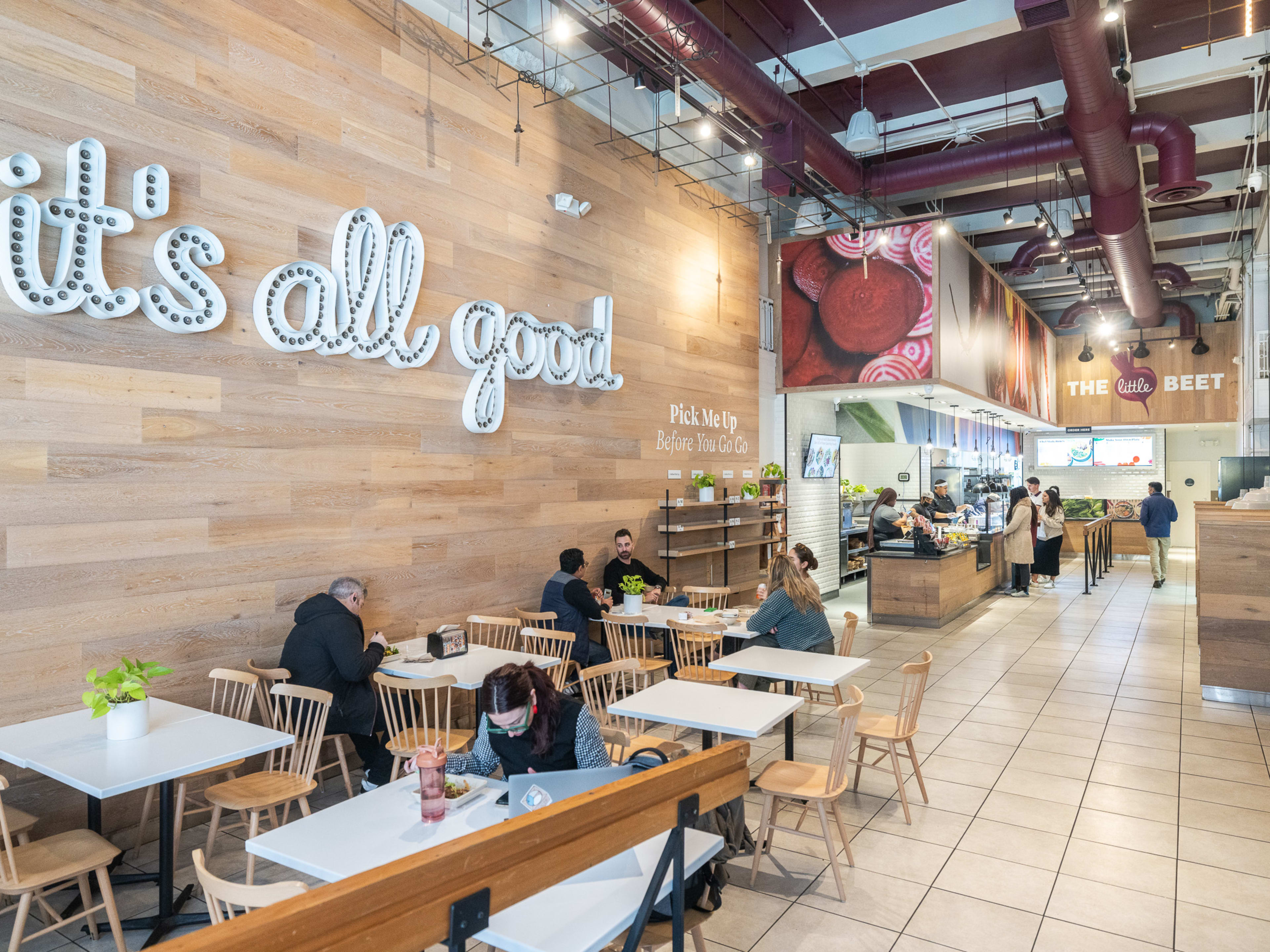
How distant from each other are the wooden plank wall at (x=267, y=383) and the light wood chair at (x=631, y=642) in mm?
755

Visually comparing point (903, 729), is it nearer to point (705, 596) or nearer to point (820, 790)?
point (820, 790)

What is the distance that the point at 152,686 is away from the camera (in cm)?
384

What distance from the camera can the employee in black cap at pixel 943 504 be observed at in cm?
1141

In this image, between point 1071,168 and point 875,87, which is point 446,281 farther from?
point 1071,168

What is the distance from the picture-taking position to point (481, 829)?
157 centimetres

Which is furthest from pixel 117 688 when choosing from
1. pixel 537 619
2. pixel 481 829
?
pixel 537 619

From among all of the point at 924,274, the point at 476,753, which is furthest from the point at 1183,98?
the point at 476,753

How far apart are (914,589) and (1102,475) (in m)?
10.5

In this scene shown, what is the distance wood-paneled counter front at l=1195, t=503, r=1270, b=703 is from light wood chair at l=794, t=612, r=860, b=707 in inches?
103

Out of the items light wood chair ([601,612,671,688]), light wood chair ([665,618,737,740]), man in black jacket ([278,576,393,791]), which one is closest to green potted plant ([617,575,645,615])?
light wood chair ([601,612,671,688])

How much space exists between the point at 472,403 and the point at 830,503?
6675mm

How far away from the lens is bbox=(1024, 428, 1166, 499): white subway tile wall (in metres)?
16.4

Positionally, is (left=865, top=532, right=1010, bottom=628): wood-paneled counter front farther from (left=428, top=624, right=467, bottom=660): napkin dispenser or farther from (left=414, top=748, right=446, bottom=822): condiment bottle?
(left=414, top=748, right=446, bottom=822): condiment bottle

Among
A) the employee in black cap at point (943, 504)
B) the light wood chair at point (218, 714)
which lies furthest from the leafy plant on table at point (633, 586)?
the employee in black cap at point (943, 504)
